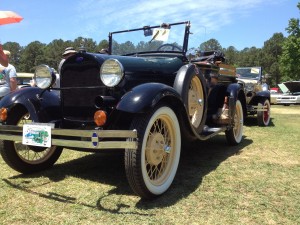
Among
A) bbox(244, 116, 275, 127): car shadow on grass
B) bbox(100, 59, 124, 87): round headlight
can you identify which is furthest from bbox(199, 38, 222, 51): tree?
bbox(244, 116, 275, 127): car shadow on grass

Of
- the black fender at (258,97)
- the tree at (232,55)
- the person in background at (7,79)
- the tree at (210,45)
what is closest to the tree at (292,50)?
the black fender at (258,97)

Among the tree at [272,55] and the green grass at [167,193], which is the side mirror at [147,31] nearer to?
the green grass at [167,193]

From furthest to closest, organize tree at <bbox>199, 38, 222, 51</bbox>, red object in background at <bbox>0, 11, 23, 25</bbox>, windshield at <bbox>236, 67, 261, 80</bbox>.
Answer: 1. windshield at <bbox>236, 67, 261, 80</bbox>
2. tree at <bbox>199, 38, 222, 51</bbox>
3. red object in background at <bbox>0, 11, 23, 25</bbox>

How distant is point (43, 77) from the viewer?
3.75 metres

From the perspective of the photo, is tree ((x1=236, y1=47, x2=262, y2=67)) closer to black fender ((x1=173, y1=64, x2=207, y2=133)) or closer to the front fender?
black fender ((x1=173, y1=64, x2=207, y2=133))

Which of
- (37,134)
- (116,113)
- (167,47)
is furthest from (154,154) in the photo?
(167,47)

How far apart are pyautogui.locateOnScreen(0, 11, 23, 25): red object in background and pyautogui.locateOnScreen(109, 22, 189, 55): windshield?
174 cm

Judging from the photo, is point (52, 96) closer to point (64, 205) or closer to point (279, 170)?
point (64, 205)

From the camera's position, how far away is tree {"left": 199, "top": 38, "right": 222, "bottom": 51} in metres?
5.70

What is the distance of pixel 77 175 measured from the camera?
386 cm

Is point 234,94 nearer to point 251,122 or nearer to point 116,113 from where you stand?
point 116,113

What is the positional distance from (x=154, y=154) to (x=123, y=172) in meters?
0.96

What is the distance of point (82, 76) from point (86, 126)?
541mm

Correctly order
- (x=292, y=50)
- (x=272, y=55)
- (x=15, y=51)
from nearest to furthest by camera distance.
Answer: (x=292, y=50) < (x=272, y=55) < (x=15, y=51)
